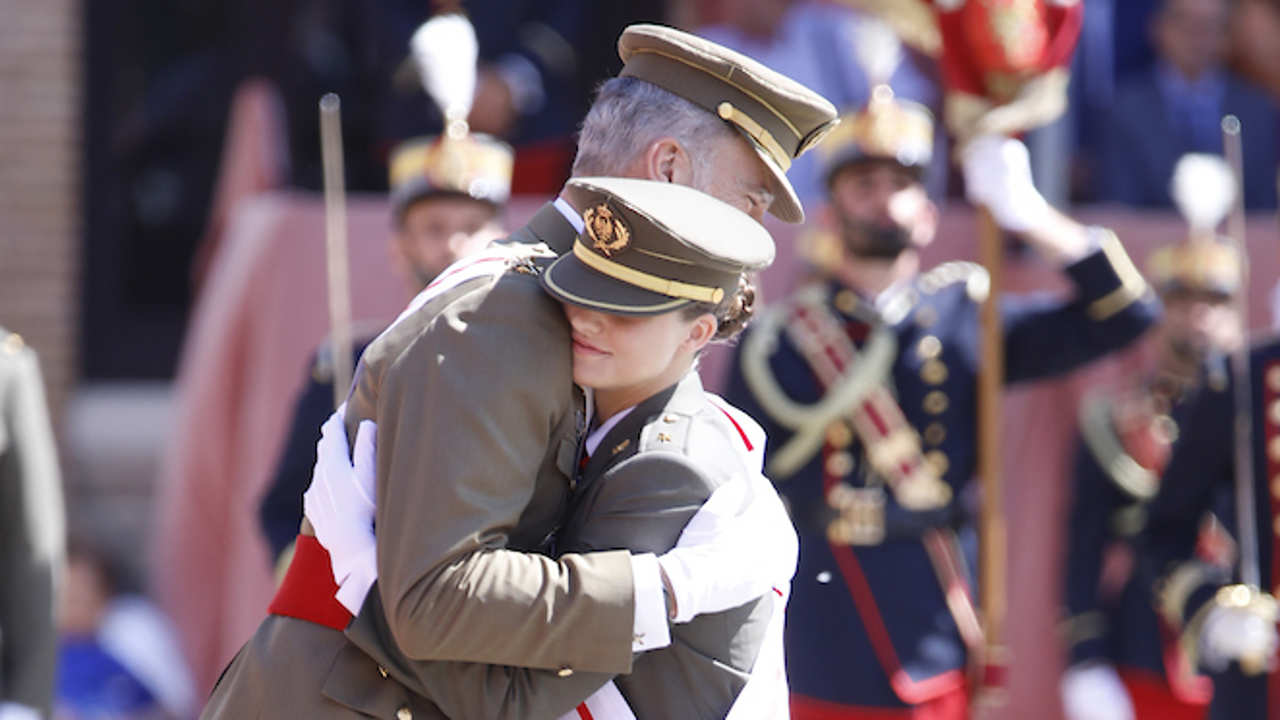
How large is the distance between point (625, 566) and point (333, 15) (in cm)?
455

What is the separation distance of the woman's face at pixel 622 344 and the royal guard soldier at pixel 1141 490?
2643 millimetres

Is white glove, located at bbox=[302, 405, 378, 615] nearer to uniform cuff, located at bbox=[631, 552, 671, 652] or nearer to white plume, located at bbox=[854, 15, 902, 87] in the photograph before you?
uniform cuff, located at bbox=[631, 552, 671, 652]

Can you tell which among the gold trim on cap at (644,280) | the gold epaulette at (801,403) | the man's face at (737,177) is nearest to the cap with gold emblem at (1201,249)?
the gold epaulette at (801,403)

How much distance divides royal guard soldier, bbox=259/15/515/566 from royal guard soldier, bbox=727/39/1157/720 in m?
0.66

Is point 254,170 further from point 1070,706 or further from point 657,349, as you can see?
point 657,349

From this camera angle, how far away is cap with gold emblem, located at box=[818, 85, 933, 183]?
13.4ft

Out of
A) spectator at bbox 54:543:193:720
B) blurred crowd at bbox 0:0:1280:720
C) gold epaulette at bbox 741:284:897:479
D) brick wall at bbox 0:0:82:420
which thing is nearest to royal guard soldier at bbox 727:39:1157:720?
gold epaulette at bbox 741:284:897:479

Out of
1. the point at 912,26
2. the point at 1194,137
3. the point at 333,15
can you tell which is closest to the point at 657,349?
the point at 912,26

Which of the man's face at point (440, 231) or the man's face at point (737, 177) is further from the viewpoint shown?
the man's face at point (440, 231)

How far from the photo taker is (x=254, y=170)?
5.60 m

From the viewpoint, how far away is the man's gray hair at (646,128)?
2385mm

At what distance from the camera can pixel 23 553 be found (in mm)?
3189

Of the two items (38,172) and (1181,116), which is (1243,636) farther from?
(38,172)

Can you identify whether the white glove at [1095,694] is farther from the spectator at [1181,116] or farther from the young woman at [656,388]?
the young woman at [656,388]
